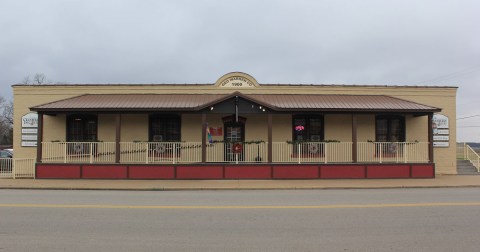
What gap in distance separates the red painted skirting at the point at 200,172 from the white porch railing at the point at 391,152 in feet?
23.7

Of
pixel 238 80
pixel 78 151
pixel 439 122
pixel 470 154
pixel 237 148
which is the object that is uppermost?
pixel 238 80

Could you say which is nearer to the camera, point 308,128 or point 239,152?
point 239,152

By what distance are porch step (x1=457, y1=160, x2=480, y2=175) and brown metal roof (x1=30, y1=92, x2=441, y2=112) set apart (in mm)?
5124

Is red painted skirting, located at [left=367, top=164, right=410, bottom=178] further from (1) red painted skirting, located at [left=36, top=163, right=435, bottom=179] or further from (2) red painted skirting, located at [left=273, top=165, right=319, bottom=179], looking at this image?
(2) red painted skirting, located at [left=273, top=165, right=319, bottom=179]

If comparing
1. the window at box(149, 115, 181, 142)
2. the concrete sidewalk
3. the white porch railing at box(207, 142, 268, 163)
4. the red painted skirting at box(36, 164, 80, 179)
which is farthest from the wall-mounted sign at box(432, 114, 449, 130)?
the red painted skirting at box(36, 164, 80, 179)

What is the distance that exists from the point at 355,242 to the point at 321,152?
12996mm

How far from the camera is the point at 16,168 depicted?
738 inches

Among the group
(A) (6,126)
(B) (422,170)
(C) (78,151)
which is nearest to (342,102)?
(B) (422,170)

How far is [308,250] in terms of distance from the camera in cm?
573

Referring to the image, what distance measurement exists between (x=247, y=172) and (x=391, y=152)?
7.67m

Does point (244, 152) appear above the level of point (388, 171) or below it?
above

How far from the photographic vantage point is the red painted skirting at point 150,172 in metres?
17.4

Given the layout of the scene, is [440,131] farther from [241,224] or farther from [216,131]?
[241,224]

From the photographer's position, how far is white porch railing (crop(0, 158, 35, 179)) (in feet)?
60.5
